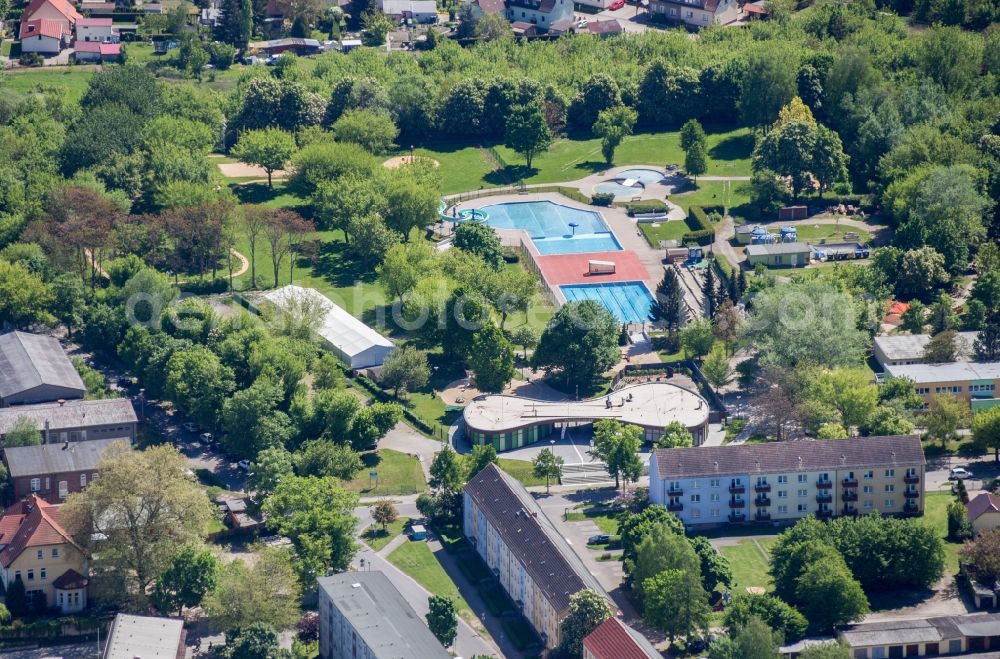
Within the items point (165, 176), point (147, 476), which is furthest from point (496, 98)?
point (147, 476)

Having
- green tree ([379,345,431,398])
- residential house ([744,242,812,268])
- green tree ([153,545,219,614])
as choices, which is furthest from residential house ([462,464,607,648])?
residential house ([744,242,812,268])

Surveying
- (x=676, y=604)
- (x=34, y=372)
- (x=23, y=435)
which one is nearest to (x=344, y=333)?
(x=34, y=372)

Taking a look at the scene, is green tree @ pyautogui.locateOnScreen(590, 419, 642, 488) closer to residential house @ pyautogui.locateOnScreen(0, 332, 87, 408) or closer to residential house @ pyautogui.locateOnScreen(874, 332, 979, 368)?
residential house @ pyautogui.locateOnScreen(874, 332, 979, 368)

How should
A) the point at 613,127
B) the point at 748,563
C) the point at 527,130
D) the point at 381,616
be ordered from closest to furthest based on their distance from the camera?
the point at 381,616
the point at 748,563
the point at 527,130
the point at 613,127

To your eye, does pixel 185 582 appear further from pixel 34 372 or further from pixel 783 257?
pixel 783 257

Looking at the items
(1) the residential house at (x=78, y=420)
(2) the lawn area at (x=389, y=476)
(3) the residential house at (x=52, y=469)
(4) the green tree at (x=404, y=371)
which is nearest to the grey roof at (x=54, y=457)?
(3) the residential house at (x=52, y=469)

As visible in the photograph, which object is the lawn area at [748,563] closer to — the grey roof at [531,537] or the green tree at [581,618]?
the grey roof at [531,537]
